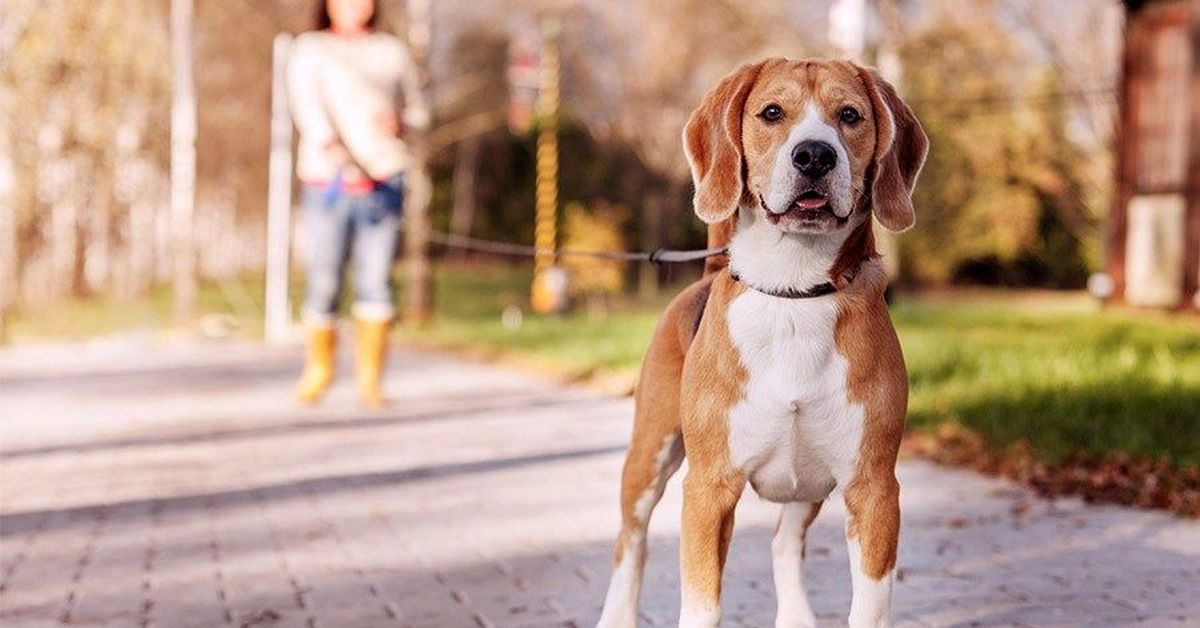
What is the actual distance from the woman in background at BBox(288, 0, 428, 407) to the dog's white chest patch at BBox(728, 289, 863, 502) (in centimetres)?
648

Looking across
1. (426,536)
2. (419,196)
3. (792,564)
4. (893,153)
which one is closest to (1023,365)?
(426,536)

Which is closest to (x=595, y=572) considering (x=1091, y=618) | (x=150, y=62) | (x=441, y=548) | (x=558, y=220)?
(x=441, y=548)

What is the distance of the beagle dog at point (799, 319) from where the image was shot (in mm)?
3297

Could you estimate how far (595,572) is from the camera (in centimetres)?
507

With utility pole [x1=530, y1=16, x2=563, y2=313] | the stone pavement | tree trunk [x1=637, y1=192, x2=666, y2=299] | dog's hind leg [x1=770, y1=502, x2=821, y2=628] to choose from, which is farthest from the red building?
tree trunk [x1=637, y1=192, x2=666, y2=299]

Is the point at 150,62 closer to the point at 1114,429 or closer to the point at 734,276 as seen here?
the point at 1114,429

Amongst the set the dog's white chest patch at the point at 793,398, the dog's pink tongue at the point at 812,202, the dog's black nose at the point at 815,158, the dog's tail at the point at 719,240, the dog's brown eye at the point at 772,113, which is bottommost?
the dog's white chest patch at the point at 793,398

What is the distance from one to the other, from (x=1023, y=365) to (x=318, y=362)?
485 centimetres

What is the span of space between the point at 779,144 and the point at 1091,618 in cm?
186

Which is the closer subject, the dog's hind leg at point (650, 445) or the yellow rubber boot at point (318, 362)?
the dog's hind leg at point (650, 445)

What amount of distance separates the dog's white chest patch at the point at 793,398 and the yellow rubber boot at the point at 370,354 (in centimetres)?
679

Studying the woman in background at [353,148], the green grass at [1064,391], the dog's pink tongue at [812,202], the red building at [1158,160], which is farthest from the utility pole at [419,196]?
the dog's pink tongue at [812,202]

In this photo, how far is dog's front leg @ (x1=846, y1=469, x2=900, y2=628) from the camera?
331 centimetres

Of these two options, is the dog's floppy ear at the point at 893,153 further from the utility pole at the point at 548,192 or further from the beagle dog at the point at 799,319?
the utility pole at the point at 548,192
